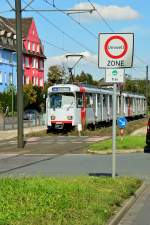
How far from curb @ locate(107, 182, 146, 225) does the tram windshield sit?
26.8 meters

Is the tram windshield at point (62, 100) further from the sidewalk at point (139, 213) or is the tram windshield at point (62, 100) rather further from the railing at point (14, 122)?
the sidewalk at point (139, 213)

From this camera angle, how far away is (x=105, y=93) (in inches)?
1981

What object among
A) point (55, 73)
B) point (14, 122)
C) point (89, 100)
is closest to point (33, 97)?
point (55, 73)

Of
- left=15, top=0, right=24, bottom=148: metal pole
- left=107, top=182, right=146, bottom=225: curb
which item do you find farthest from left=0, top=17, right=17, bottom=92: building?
left=107, top=182, right=146, bottom=225: curb

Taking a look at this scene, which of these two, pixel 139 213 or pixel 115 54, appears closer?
pixel 139 213

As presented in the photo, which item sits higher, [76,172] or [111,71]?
[111,71]

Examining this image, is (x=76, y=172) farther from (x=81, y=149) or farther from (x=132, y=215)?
(x=81, y=149)

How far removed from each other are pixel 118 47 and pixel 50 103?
27.6 m

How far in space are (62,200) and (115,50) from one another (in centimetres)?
467

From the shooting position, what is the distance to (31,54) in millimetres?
103562

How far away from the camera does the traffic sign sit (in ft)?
43.8

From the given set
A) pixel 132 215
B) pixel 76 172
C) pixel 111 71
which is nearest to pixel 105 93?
pixel 76 172

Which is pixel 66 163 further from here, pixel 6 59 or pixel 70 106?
pixel 6 59

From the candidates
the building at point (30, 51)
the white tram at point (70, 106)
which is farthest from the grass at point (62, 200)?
the building at point (30, 51)
